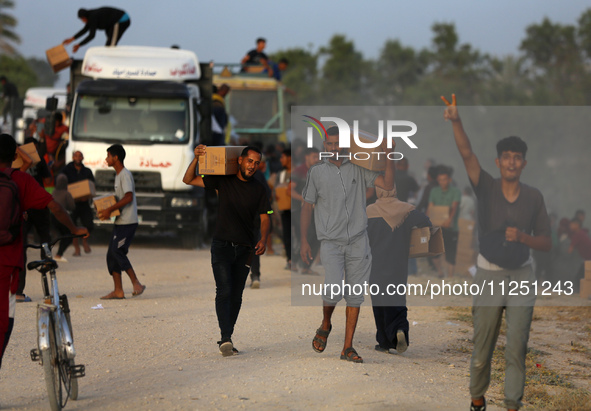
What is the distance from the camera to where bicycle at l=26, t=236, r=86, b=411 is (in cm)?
537

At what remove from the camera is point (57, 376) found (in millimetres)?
5453

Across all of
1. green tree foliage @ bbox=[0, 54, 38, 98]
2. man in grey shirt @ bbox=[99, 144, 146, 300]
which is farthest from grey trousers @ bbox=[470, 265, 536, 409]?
green tree foliage @ bbox=[0, 54, 38, 98]

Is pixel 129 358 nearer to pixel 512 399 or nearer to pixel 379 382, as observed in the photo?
pixel 379 382

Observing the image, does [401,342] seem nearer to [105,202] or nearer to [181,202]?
[105,202]

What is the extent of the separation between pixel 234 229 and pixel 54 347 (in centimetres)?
240

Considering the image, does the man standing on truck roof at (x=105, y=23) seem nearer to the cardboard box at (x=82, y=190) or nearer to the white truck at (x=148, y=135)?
the white truck at (x=148, y=135)

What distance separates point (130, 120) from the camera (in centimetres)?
→ 1628

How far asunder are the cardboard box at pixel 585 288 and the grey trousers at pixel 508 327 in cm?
652

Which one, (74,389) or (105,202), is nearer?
(74,389)

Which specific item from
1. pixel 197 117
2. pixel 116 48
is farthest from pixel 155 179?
pixel 116 48

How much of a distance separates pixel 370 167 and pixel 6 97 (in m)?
18.1

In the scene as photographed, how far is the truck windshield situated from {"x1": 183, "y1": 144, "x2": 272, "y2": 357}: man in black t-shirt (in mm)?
8748

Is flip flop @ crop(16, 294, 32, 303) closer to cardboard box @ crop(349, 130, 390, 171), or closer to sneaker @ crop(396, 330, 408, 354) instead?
sneaker @ crop(396, 330, 408, 354)

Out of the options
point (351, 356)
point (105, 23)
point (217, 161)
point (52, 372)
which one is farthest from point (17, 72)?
point (52, 372)
